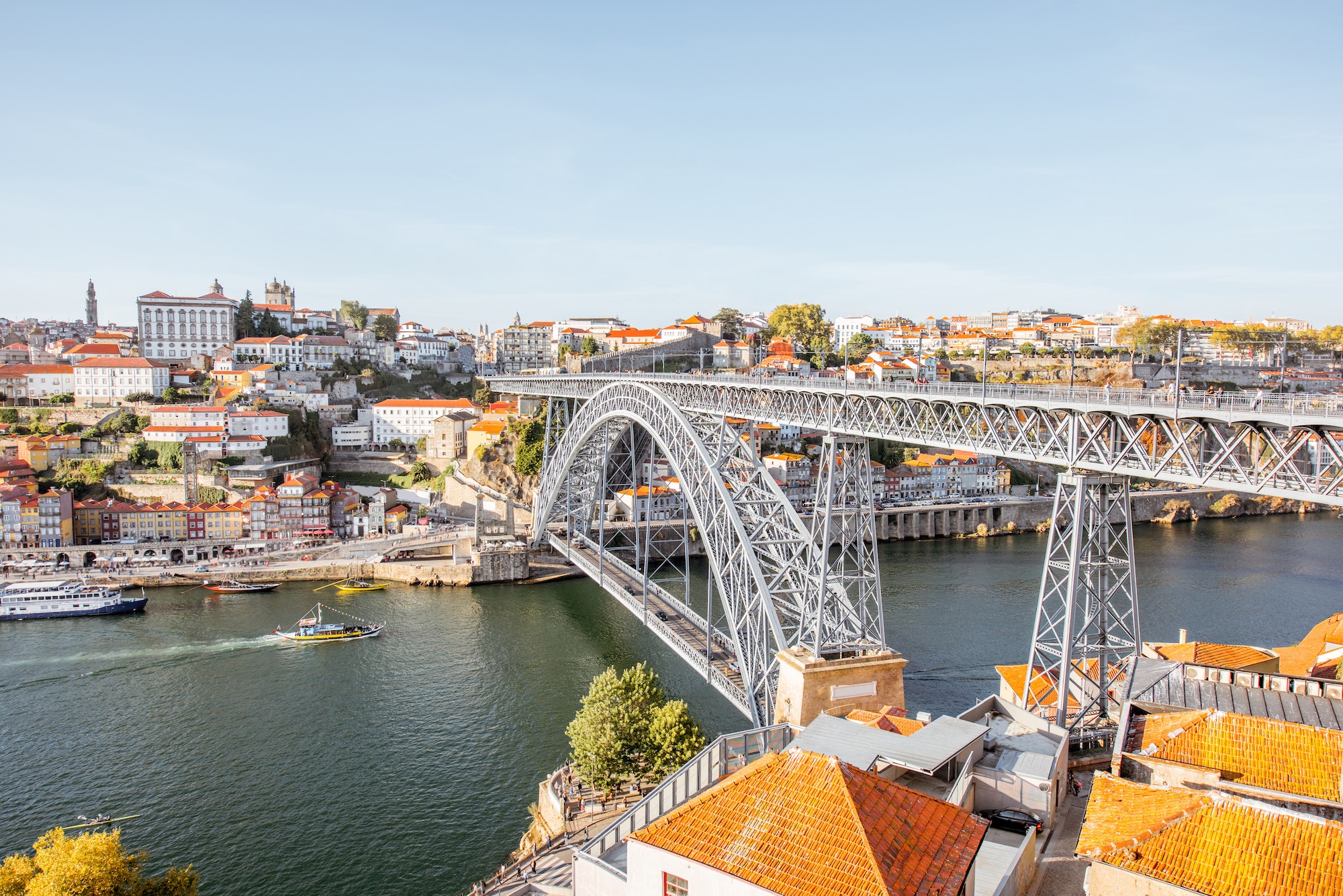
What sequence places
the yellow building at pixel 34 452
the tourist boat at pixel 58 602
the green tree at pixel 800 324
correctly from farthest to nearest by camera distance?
1. the green tree at pixel 800 324
2. the yellow building at pixel 34 452
3. the tourist boat at pixel 58 602

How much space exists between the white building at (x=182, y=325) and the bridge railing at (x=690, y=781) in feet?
189

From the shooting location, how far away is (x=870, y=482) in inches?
511

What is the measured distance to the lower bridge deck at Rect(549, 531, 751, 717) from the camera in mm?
16562

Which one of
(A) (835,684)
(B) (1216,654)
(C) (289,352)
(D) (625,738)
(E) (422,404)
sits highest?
(C) (289,352)

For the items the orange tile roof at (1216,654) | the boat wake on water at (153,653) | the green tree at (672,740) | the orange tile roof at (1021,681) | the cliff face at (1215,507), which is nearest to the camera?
the orange tile roof at (1216,654)

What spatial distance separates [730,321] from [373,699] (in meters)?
46.2

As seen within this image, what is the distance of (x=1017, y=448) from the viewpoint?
1046 cm

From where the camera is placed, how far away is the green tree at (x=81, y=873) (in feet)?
29.6

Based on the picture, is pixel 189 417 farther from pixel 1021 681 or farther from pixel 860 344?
pixel 1021 681

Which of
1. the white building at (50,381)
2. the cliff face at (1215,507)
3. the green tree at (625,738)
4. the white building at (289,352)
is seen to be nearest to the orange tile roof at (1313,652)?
the green tree at (625,738)

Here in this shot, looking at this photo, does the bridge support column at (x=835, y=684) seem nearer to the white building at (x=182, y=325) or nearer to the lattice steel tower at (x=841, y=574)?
the lattice steel tower at (x=841, y=574)

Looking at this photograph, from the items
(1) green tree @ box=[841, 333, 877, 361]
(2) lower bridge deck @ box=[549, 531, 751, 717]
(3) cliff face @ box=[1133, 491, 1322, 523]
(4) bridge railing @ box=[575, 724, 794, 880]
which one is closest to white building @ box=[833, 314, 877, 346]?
(1) green tree @ box=[841, 333, 877, 361]

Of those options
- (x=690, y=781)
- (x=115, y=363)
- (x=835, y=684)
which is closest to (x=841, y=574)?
(x=835, y=684)

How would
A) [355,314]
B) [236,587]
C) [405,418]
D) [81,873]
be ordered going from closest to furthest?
[81,873] → [236,587] → [405,418] → [355,314]
